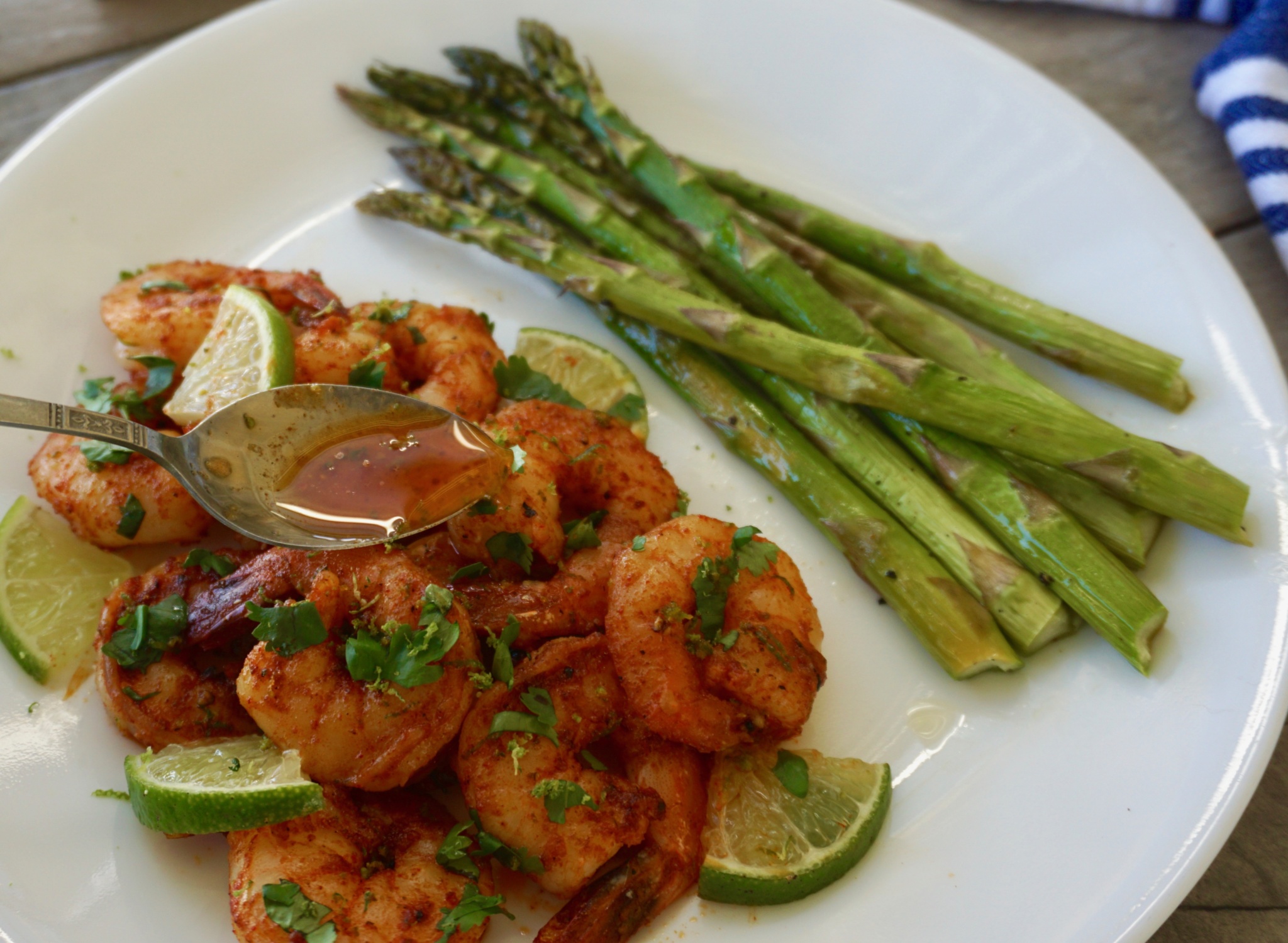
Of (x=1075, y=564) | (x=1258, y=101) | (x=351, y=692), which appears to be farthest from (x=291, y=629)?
(x=1258, y=101)

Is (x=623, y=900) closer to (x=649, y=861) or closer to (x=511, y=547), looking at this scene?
(x=649, y=861)

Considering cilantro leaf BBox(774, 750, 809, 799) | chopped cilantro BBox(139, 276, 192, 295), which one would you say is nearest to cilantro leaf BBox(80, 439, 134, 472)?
chopped cilantro BBox(139, 276, 192, 295)

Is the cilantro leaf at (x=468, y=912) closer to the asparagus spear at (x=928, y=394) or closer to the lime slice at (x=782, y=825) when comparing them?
the lime slice at (x=782, y=825)

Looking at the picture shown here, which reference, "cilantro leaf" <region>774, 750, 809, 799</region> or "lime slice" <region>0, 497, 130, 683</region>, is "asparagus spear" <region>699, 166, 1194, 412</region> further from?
"lime slice" <region>0, 497, 130, 683</region>

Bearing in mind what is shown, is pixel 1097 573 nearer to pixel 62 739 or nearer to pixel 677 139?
pixel 677 139

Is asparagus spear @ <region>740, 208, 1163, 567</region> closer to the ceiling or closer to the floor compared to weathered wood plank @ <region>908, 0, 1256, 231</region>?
closer to the floor

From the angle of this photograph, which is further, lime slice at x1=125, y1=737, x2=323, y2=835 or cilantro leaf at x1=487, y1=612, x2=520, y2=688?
cilantro leaf at x1=487, y1=612, x2=520, y2=688
